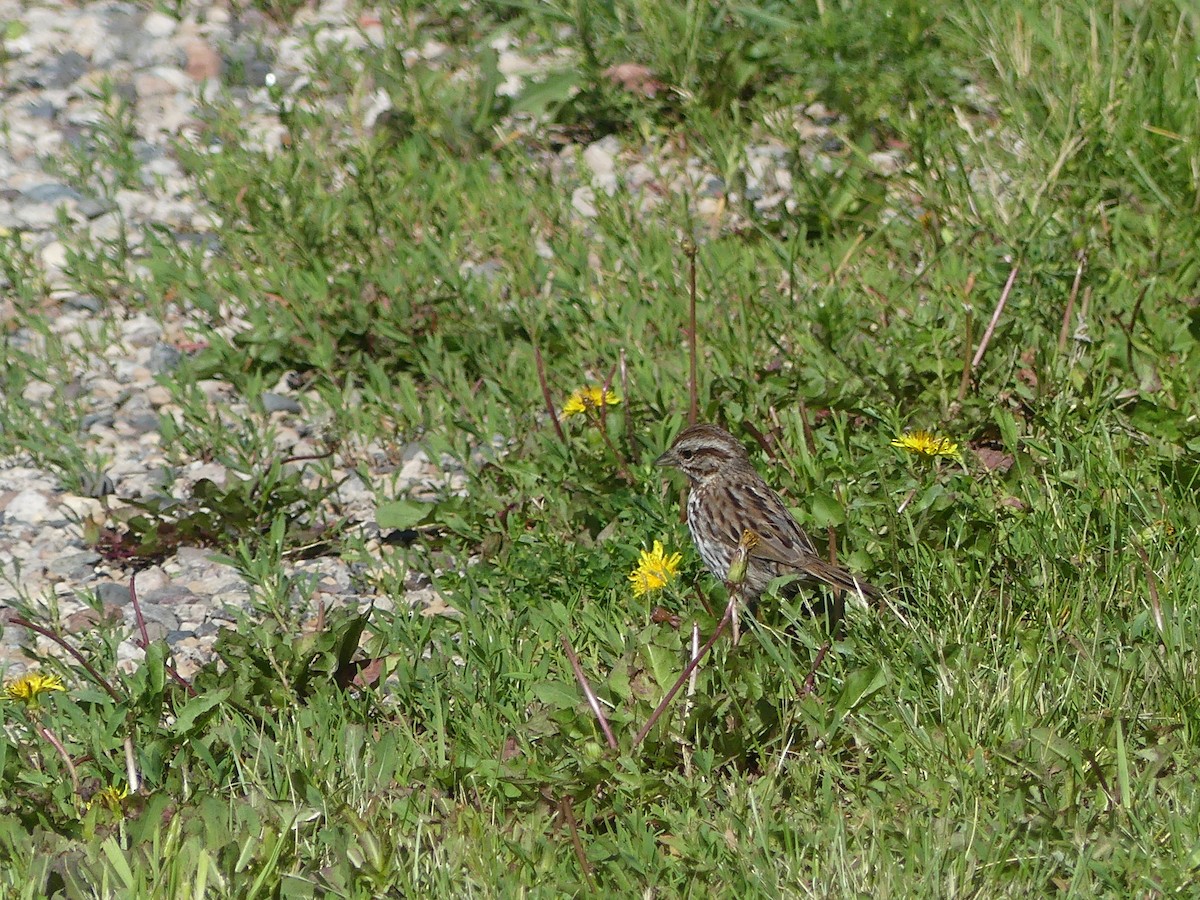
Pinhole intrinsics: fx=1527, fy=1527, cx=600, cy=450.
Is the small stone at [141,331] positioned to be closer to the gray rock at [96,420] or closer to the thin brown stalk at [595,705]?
the gray rock at [96,420]

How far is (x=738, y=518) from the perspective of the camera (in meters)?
5.02

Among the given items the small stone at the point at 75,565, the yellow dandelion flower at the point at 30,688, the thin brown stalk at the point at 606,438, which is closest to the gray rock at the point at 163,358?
the small stone at the point at 75,565

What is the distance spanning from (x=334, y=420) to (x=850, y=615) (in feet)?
8.94

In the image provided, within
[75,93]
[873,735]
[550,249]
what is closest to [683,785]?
[873,735]

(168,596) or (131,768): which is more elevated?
(131,768)

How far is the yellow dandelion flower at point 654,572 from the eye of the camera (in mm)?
4727

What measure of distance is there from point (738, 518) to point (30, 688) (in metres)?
2.23

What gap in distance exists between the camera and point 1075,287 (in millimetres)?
5738

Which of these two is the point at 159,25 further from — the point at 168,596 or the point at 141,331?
the point at 168,596

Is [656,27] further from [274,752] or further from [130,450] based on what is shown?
[274,752]

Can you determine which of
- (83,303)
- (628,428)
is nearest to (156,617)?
(628,428)

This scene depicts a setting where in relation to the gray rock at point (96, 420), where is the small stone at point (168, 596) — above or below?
above

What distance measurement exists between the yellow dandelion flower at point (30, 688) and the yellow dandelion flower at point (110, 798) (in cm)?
42

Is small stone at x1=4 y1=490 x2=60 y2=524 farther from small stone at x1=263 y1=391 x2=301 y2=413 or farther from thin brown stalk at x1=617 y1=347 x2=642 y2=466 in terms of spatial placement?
thin brown stalk at x1=617 y1=347 x2=642 y2=466
